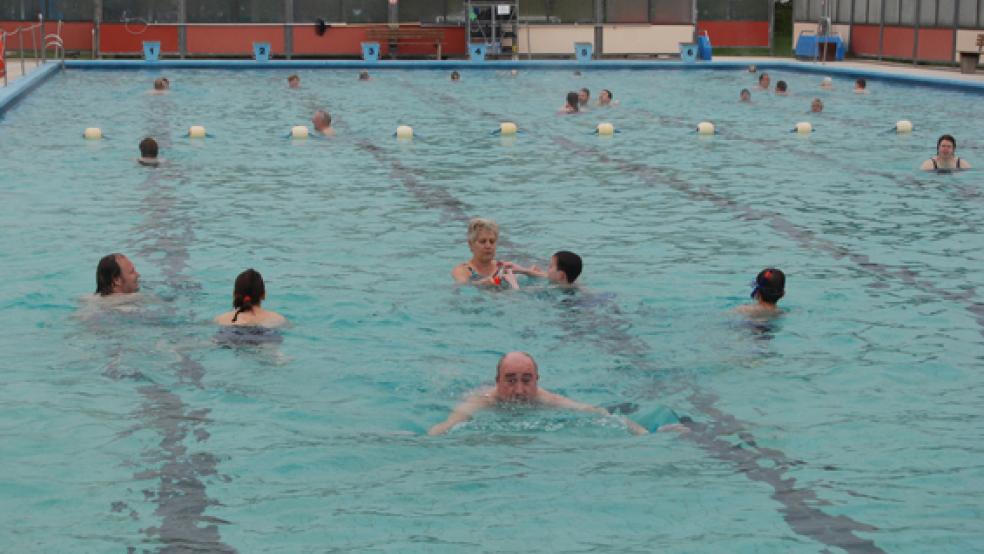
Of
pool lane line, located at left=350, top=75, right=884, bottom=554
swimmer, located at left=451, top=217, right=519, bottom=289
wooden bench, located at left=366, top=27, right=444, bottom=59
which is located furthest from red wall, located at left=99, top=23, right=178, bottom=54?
pool lane line, located at left=350, top=75, right=884, bottom=554

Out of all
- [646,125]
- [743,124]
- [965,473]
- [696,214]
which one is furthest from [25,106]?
[965,473]

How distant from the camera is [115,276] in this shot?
9086 mm

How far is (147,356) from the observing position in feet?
26.4

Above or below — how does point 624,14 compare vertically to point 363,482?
above

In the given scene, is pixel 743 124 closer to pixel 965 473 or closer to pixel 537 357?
pixel 537 357

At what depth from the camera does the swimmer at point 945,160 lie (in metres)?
15.5

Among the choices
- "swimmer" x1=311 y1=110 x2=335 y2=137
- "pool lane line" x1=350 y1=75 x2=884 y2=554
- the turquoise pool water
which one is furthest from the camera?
"swimmer" x1=311 y1=110 x2=335 y2=137

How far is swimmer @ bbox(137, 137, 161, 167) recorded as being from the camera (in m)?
16.2

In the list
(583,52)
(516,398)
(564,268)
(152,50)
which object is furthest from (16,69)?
(516,398)

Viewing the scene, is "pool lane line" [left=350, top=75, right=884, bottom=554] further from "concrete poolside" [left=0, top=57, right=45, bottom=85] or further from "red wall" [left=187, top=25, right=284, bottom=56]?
"red wall" [left=187, top=25, right=284, bottom=56]

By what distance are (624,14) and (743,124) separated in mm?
16037

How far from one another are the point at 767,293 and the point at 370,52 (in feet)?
86.8

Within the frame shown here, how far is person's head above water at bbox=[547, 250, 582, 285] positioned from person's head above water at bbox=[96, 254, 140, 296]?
9.74ft

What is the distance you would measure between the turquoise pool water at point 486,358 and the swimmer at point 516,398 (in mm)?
106
